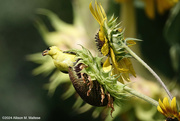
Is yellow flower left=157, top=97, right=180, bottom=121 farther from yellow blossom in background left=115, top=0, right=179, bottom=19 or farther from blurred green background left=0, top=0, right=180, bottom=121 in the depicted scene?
blurred green background left=0, top=0, right=180, bottom=121

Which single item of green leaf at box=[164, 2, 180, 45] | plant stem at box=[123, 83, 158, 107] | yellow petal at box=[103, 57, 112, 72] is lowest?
green leaf at box=[164, 2, 180, 45]

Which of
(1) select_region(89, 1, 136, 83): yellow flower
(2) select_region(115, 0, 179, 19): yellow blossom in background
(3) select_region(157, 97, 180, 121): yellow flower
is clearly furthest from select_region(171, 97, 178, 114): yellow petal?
(2) select_region(115, 0, 179, 19): yellow blossom in background

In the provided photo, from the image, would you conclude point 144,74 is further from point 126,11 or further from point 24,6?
point 24,6

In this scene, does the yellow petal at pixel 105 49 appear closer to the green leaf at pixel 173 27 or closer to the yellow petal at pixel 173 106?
the yellow petal at pixel 173 106

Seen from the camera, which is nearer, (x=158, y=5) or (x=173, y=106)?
(x=173, y=106)

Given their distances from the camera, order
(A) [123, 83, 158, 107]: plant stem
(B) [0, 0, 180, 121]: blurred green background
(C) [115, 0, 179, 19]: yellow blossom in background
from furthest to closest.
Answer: (B) [0, 0, 180, 121]: blurred green background
(C) [115, 0, 179, 19]: yellow blossom in background
(A) [123, 83, 158, 107]: plant stem

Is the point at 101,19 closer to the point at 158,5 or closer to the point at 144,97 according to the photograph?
the point at 144,97

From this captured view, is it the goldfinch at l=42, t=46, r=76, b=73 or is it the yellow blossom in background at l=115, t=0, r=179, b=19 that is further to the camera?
the yellow blossom in background at l=115, t=0, r=179, b=19

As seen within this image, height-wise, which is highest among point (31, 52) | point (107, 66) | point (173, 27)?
point (107, 66)

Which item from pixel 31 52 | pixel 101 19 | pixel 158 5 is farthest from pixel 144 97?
pixel 31 52
